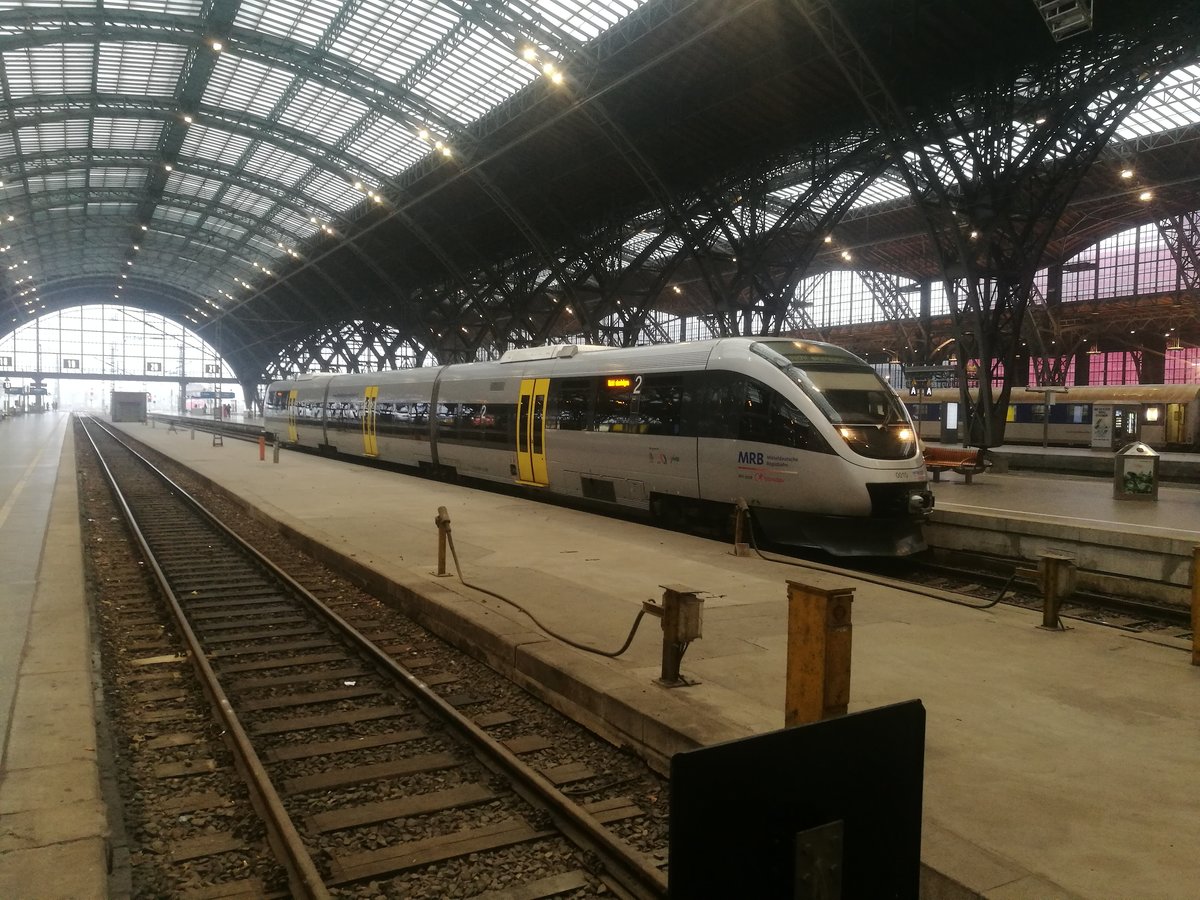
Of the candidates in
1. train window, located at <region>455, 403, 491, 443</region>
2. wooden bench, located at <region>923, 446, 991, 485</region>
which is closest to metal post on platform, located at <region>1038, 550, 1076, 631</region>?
wooden bench, located at <region>923, 446, 991, 485</region>

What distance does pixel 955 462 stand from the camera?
19.2 m

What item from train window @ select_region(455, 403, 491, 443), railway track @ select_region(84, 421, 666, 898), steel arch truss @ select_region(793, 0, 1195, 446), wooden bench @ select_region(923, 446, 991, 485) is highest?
steel arch truss @ select_region(793, 0, 1195, 446)

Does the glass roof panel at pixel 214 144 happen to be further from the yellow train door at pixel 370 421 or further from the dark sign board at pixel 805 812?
the dark sign board at pixel 805 812

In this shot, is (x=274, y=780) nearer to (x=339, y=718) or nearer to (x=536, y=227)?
(x=339, y=718)

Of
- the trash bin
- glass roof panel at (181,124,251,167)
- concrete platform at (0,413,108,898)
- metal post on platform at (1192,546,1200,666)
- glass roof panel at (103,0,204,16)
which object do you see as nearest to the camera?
concrete platform at (0,413,108,898)

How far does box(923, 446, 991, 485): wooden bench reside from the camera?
17.8m

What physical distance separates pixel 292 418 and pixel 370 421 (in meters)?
10.8

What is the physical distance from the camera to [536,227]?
3428 cm

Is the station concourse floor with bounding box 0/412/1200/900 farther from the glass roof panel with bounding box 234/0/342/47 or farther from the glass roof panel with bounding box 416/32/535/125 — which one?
the glass roof panel with bounding box 234/0/342/47

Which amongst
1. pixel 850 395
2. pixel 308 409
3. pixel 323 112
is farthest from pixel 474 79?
pixel 850 395

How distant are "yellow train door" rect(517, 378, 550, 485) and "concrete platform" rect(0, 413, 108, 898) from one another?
778 cm

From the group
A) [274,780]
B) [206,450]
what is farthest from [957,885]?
[206,450]

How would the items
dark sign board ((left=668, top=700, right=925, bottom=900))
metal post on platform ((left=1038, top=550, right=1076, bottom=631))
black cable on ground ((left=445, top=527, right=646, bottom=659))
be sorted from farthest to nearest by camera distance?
1. metal post on platform ((left=1038, top=550, right=1076, bottom=631))
2. black cable on ground ((left=445, top=527, right=646, bottom=659))
3. dark sign board ((left=668, top=700, right=925, bottom=900))

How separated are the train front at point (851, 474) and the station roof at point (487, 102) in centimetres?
834
